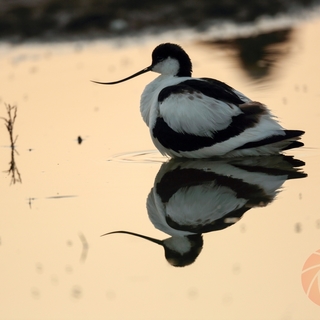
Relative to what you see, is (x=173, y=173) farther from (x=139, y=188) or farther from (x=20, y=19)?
(x=20, y=19)

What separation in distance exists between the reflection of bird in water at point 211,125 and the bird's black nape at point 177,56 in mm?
576

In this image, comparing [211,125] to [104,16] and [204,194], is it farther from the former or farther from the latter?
[104,16]

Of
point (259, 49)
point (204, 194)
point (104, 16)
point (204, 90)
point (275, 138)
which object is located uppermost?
point (104, 16)

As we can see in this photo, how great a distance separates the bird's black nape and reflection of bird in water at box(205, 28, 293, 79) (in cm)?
249

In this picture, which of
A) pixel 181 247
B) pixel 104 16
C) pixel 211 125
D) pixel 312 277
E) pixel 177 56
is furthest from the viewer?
pixel 104 16

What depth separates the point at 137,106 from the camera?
9180mm

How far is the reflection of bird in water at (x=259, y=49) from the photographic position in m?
10.7

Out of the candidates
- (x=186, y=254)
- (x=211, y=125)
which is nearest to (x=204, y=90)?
(x=211, y=125)

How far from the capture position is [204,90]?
23.5 feet

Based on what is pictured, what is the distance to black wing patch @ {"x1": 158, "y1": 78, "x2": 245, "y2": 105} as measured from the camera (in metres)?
7.14

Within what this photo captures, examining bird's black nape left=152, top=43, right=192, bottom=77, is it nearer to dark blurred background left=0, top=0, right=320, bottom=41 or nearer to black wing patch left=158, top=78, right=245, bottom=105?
black wing patch left=158, top=78, right=245, bottom=105

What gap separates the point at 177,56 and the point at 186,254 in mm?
2924

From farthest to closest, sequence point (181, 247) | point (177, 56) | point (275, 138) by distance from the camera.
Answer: point (177, 56) → point (275, 138) → point (181, 247)

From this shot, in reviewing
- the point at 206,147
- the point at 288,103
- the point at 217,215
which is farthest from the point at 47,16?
the point at 217,215
